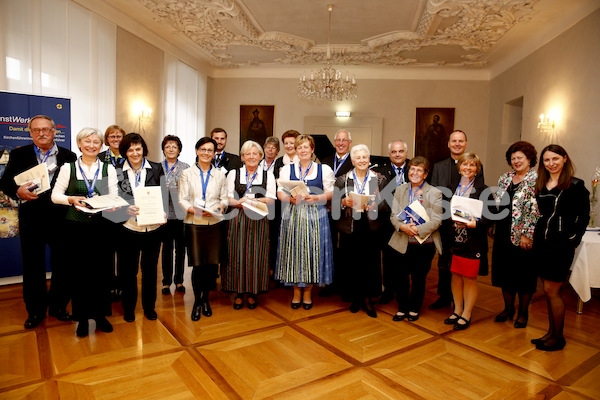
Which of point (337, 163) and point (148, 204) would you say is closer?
point (148, 204)

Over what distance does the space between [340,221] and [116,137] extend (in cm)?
234

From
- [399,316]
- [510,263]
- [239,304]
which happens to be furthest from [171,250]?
[510,263]

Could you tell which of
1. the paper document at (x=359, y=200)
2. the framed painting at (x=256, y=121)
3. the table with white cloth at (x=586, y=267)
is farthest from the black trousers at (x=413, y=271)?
the framed painting at (x=256, y=121)

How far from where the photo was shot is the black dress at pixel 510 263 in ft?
10.6

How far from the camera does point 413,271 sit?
134 inches

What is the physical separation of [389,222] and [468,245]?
0.72 m

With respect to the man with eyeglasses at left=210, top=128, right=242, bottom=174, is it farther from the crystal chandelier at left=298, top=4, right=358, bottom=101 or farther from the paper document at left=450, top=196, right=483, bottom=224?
the crystal chandelier at left=298, top=4, right=358, bottom=101

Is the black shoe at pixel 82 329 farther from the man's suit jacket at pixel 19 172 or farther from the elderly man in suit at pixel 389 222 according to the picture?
the elderly man in suit at pixel 389 222

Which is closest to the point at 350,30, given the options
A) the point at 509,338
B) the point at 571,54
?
the point at 571,54

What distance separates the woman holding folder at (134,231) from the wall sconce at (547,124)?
20.1 ft

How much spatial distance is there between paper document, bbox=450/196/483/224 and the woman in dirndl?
41.3 inches

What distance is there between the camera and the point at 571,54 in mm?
5910

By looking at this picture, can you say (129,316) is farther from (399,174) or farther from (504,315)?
(504,315)

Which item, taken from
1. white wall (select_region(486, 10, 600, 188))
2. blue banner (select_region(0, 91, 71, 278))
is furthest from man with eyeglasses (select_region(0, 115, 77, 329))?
white wall (select_region(486, 10, 600, 188))
